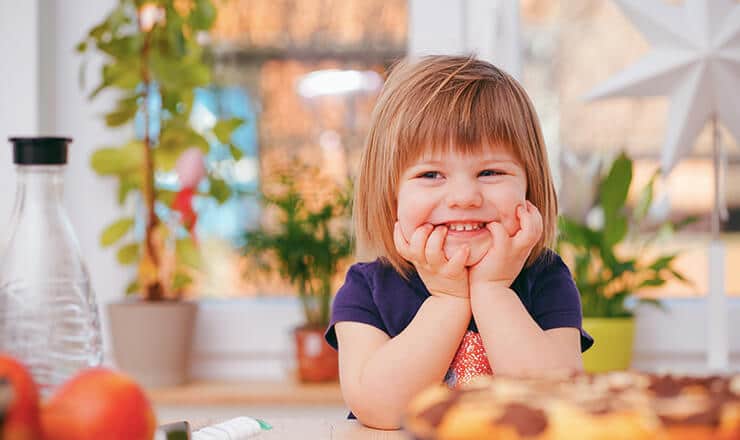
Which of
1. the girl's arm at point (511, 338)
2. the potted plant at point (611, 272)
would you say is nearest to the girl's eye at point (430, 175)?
the girl's arm at point (511, 338)

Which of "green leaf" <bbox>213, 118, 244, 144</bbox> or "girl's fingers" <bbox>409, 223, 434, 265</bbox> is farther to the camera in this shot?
"green leaf" <bbox>213, 118, 244, 144</bbox>

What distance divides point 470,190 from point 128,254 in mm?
1208

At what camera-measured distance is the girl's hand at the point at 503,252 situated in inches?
37.0

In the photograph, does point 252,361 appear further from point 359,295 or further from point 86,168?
point 359,295

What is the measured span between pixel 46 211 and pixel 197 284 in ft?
4.80

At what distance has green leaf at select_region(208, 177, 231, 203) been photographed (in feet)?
6.40

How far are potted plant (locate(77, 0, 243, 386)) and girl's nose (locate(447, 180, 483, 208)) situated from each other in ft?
3.33

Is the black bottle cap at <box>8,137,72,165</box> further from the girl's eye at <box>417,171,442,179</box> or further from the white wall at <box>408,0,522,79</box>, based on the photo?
the white wall at <box>408,0,522,79</box>

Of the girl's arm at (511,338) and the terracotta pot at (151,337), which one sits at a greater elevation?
the girl's arm at (511,338)

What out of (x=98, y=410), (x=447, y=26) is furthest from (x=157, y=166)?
(x=98, y=410)

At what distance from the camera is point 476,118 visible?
98 centimetres

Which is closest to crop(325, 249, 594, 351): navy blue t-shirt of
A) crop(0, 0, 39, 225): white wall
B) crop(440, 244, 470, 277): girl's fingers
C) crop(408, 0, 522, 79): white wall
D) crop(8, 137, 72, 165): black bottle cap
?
crop(440, 244, 470, 277): girl's fingers

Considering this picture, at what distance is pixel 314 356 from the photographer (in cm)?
182

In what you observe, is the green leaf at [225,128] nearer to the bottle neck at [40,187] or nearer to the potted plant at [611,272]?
the potted plant at [611,272]
